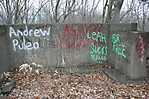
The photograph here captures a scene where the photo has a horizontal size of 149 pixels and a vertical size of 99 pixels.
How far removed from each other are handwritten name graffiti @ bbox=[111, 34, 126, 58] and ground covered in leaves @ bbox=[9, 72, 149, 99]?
3.35 ft

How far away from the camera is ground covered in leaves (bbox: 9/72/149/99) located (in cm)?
513

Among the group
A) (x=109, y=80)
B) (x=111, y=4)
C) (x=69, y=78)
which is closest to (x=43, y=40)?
(x=69, y=78)

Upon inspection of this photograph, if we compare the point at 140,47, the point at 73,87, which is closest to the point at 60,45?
the point at 73,87

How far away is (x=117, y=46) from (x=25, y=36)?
3.54 meters

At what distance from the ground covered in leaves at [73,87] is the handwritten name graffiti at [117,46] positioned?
102 cm

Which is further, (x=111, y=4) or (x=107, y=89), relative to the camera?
(x=111, y=4)

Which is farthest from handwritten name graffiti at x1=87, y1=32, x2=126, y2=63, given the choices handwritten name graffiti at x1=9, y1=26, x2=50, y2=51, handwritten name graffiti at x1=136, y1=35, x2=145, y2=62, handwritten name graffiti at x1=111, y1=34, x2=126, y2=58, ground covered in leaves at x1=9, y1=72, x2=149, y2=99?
handwritten name graffiti at x1=9, y1=26, x2=50, y2=51

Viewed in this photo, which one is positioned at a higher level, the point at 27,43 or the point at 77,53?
the point at 27,43

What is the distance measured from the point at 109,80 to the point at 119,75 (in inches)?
23.5

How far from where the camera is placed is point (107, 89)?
219 inches

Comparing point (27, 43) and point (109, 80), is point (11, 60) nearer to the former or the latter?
point (27, 43)

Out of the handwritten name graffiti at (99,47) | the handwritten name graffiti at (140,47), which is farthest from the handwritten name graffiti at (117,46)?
the handwritten name graffiti at (140,47)

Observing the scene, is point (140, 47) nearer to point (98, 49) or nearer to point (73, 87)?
point (98, 49)

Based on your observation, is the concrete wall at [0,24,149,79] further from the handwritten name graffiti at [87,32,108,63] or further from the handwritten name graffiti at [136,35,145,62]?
the handwritten name graffiti at [136,35,145,62]
